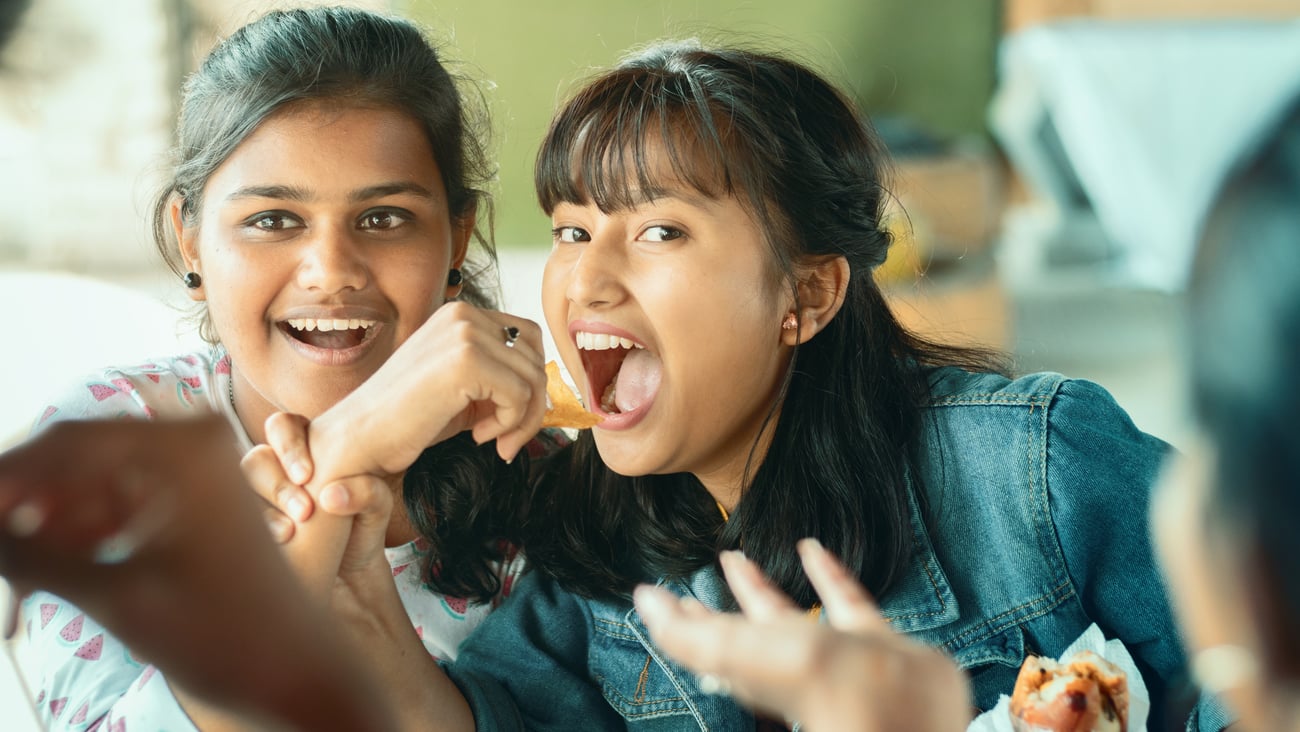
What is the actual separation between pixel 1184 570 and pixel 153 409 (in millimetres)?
1280

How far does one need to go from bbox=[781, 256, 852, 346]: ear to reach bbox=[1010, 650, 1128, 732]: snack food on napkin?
1.56ft

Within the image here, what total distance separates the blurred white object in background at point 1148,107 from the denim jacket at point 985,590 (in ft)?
9.62

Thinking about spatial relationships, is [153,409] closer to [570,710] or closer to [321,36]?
[321,36]

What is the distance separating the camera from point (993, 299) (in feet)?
14.3

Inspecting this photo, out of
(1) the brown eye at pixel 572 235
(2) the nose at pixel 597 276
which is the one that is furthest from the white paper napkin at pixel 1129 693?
(1) the brown eye at pixel 572 235

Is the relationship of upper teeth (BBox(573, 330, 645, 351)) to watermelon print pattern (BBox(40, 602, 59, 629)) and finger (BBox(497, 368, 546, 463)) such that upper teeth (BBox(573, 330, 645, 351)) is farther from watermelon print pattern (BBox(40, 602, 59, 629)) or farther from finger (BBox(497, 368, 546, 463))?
watermelon print pattern (BBox(40, 602, 59, 629))

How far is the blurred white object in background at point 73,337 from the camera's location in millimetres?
2469

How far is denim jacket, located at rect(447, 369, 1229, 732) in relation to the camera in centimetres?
142

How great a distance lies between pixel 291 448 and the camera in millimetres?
1251

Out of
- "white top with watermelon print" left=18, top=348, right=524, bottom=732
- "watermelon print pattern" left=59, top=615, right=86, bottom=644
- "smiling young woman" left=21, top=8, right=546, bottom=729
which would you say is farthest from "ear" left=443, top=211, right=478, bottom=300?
"watermelon print pattern" left=59, top=615, right=86, bottom=644

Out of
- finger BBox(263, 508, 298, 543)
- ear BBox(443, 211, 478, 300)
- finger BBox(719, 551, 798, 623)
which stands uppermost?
finger BBox(719, 551, 798, 623)

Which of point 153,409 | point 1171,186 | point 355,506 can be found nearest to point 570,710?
point 355,506

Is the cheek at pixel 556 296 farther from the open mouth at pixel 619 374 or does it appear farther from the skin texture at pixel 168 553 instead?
the skin texture at pixel 168 553

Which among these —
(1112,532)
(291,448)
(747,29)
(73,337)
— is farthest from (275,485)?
(747,29)
